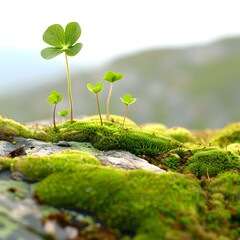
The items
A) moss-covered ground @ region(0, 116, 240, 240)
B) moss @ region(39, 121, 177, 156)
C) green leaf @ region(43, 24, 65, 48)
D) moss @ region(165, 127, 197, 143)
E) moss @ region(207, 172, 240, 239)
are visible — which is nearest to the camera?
moss-covered ground @ region(0, 116, 240, 240)

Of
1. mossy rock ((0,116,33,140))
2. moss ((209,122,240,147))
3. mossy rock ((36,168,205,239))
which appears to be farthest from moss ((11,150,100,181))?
moss ((209,122,240,147))

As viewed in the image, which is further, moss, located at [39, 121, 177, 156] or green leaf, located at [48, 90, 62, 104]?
green leaf, located at [48, 90, 62, 104]

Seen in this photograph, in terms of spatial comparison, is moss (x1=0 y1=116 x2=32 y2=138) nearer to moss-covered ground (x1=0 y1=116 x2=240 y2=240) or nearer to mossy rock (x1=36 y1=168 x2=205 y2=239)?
moss-covered ground (x1=0 y1=116 x2=240 y2=240)

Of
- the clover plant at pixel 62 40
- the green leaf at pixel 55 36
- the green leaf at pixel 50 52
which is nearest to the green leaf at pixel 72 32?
the clover plant at pixel 62 40

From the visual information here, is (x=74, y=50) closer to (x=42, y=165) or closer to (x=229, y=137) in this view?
(x=42, y=165)

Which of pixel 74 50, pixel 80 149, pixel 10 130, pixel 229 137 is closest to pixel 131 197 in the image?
pixel 80 149

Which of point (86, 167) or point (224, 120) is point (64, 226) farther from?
point (224, 120)
